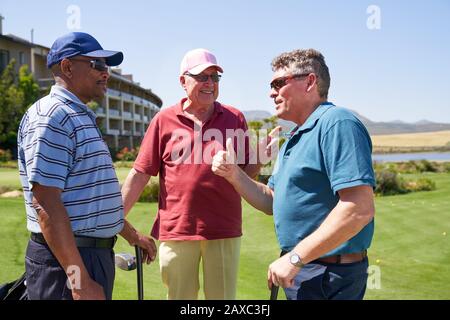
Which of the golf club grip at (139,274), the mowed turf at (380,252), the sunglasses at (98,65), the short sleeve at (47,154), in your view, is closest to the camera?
the short sleeve at (47,154)

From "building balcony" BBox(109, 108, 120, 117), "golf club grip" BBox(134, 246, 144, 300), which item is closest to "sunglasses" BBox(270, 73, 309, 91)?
"golf club grip" BBox(134, 246, 144, 300)

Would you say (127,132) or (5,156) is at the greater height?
(127,132)

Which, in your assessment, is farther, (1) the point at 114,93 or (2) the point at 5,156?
(1) the point at 114,93

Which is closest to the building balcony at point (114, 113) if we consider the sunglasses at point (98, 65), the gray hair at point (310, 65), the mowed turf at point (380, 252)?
the mowed turf at point (380, 252)

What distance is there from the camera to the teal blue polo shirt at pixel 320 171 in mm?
2203

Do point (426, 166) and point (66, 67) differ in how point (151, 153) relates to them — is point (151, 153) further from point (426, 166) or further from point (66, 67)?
point (426, 166)

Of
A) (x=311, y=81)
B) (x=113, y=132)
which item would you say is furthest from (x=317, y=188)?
(x=113, y=132)

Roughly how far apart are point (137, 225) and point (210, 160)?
7.79 m

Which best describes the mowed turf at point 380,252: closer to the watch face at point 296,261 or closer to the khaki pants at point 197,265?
the khaki pants at point 197,265

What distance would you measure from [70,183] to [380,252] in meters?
7.53

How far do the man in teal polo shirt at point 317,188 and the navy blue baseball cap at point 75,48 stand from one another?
876 millimetres

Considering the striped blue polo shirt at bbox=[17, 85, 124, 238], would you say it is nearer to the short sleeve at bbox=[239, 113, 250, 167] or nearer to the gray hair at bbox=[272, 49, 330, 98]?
the gray hair at bbox=[272, 49, 330, 98]

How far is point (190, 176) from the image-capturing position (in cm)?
349

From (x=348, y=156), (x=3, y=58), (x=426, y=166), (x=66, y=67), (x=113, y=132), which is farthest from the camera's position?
(x=113, y=132)
